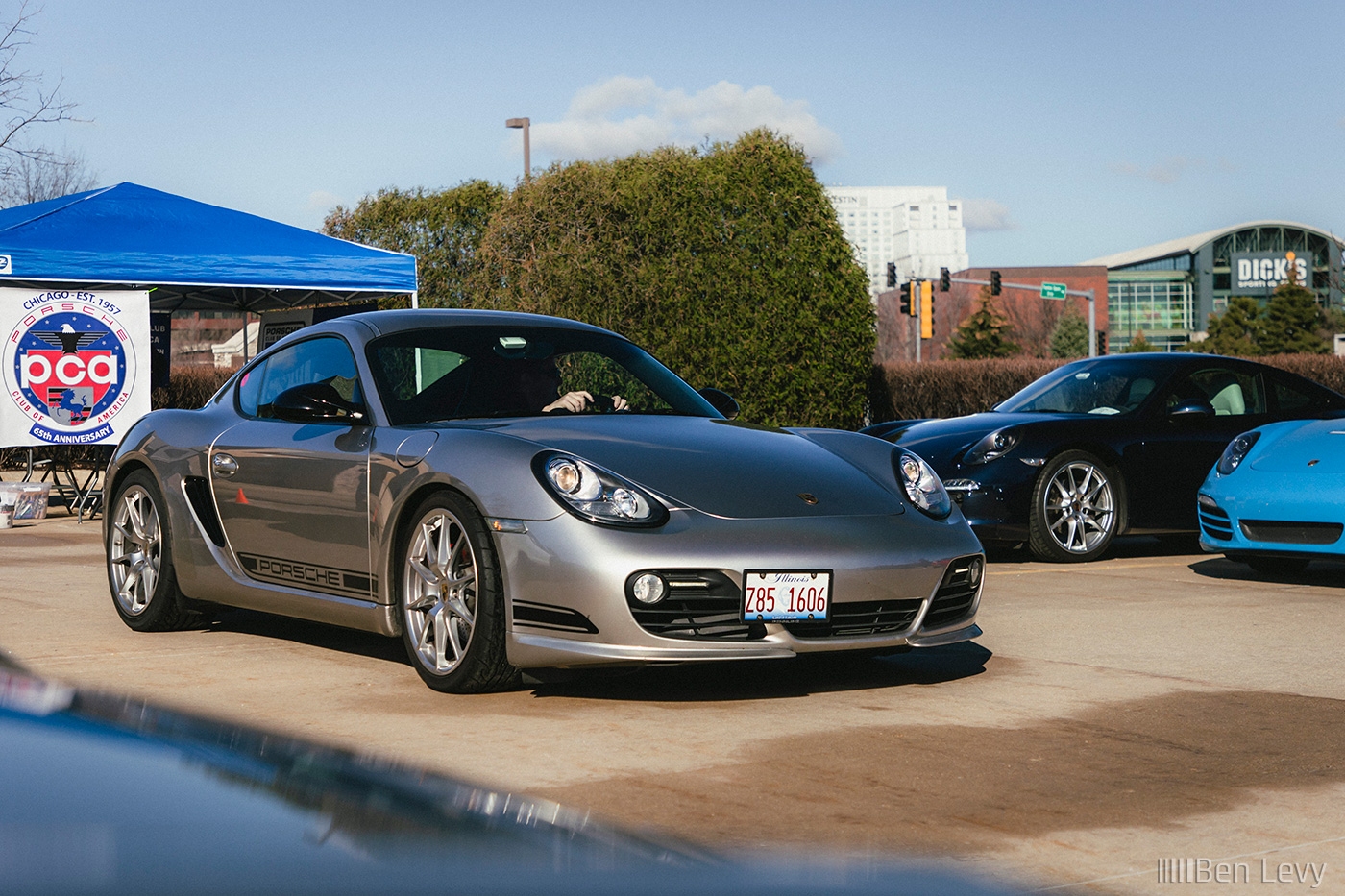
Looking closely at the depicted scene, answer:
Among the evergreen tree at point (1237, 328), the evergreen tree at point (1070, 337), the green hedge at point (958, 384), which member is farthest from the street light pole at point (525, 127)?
the evergreen tree at point (1070, 337)

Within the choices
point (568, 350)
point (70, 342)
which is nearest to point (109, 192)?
point (70, 342)

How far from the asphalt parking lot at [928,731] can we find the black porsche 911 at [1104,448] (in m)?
2.15

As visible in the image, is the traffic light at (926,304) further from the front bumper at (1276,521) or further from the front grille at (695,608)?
the front grille at (695,608)

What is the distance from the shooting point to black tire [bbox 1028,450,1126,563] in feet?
30.4

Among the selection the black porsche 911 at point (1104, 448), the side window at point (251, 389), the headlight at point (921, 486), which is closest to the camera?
the headlight at point (921, 486)

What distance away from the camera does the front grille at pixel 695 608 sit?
4.51 m

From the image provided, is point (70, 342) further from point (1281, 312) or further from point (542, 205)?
point (1281, 312)

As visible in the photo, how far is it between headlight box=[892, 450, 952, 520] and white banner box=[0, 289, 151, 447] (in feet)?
30.1

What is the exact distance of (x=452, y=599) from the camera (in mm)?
4895

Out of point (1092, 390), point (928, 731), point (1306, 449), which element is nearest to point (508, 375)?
point (928, 731)

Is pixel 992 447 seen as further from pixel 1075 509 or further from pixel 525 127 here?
pixel 525 127

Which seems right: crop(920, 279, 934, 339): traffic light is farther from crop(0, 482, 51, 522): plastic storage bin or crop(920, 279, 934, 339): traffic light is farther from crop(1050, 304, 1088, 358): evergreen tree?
crop(1050, 304, 1088, 358): evergreen tree

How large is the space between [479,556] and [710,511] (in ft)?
2.46

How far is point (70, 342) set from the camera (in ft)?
42.1
